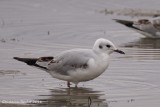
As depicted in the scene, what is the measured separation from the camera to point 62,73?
11547 millimetres

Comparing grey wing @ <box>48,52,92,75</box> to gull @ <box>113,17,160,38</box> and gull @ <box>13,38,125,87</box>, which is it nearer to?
gull @ <box>13,38,125,87</box>

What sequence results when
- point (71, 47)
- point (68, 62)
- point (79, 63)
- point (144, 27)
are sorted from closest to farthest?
point (79, 63)
point (68, 62)
point (71, 47)
point (144, 27)

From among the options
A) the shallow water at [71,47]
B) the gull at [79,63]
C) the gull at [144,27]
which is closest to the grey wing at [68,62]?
the gull at [79,63]

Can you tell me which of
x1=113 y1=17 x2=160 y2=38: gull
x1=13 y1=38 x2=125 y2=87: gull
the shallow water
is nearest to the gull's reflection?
the shallow water

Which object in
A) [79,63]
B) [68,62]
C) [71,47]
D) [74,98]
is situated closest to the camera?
[74,98]

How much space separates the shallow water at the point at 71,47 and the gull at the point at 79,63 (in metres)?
0.24

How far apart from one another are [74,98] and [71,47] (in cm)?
466

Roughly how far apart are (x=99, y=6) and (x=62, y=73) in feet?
35.9

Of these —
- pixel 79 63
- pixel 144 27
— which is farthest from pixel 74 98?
pixel 144 27

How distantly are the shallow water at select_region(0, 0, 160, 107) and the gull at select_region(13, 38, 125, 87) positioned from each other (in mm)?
244

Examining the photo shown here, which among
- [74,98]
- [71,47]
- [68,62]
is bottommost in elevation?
[71,47]

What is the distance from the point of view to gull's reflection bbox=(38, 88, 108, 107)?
10.3m

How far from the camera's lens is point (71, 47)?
15.5 m

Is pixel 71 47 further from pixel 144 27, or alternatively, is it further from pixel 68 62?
pixel 68 62
